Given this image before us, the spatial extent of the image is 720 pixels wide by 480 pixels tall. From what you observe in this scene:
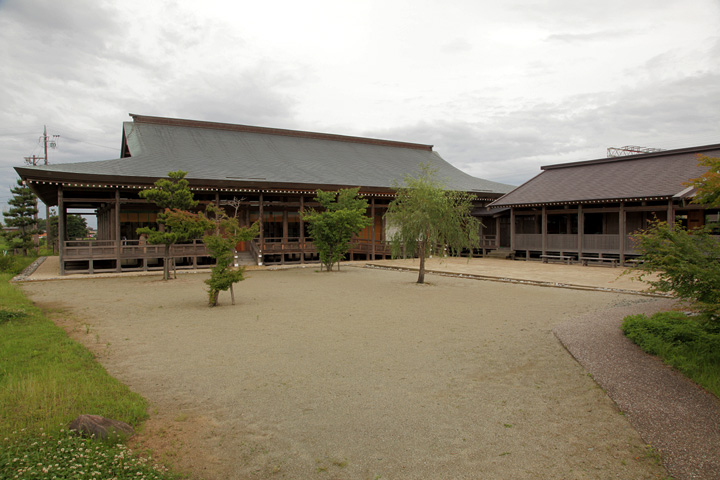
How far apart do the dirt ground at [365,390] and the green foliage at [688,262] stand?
5.59 feet

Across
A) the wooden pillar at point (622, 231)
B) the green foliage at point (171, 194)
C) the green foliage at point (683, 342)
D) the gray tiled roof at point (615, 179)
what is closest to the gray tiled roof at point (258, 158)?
the green foliage at point (171, 194)

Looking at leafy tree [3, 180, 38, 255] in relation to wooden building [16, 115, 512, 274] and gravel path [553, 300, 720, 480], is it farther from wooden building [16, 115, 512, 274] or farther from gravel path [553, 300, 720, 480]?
gravel path [553, 300, 720, 480]

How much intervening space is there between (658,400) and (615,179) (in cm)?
1992

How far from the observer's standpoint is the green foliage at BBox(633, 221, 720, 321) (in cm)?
558

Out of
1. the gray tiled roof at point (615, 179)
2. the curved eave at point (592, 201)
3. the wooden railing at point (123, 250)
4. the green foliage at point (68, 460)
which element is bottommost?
the green foliage at point (68, 460)

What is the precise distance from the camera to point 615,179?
2192 cm

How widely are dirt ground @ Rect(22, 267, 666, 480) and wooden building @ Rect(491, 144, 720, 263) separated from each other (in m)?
10.3

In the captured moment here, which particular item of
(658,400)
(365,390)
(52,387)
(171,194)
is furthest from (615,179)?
(52,387)

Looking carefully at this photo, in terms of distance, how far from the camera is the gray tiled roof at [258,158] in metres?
20.8

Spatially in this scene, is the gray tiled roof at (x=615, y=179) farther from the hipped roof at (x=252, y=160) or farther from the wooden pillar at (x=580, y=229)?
the hipped roof at (x=252, y=160)

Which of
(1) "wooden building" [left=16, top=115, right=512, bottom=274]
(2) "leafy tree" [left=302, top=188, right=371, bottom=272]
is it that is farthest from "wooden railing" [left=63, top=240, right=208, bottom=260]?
(2) "leafy tree" [left=302, top=188, right=371, bottom=272]

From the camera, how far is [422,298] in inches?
491

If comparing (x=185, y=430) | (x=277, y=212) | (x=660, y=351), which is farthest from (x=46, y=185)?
(x=660, y=351)

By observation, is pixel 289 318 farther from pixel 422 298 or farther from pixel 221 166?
pixel 221 166
